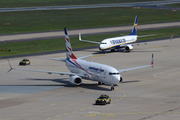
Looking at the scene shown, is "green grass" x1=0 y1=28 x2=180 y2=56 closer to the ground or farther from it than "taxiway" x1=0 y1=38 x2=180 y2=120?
farther from it

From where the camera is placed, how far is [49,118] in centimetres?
3859

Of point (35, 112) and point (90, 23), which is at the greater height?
point (90, 23)

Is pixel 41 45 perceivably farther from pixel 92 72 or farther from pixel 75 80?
pixel 92 72

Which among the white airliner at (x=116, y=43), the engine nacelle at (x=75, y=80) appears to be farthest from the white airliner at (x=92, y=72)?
the white airliner at (x=116, y=43)

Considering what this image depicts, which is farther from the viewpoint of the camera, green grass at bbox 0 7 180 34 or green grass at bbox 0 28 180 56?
green grass at bbox 0 7 180 34

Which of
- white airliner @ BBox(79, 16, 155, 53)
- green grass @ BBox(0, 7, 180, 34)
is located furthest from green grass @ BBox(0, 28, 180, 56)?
green grass @ BBox(0, 7, 180, 34)

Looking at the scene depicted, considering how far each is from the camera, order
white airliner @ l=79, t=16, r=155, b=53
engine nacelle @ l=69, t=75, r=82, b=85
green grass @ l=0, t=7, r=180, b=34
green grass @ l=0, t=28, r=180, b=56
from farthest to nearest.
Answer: green grass @ l=0, t=7, r=180, b=34, green grass @ l=0, t=28, r=180, b=56, white airliner @ l=79, t=16, r=155, b=53, engine nacelle @ l=69, t=75, r=82, b=85

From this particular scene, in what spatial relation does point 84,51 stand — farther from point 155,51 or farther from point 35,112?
point 35,112

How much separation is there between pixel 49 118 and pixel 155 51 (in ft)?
226

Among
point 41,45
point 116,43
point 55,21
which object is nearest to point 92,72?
point 116,43

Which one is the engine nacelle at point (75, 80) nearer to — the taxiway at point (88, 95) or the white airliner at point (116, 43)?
the taxiway at point (88, 95)

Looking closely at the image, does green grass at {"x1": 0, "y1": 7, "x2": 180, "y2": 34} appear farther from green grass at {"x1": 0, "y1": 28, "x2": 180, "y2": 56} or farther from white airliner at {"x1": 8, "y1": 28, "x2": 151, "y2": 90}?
white airliner at {"x1": 8, "y1": 28, "x2": 151, "y2": 90}

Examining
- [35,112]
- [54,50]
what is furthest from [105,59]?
[35,112]

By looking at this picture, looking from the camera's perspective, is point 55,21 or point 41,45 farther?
point 55,21
